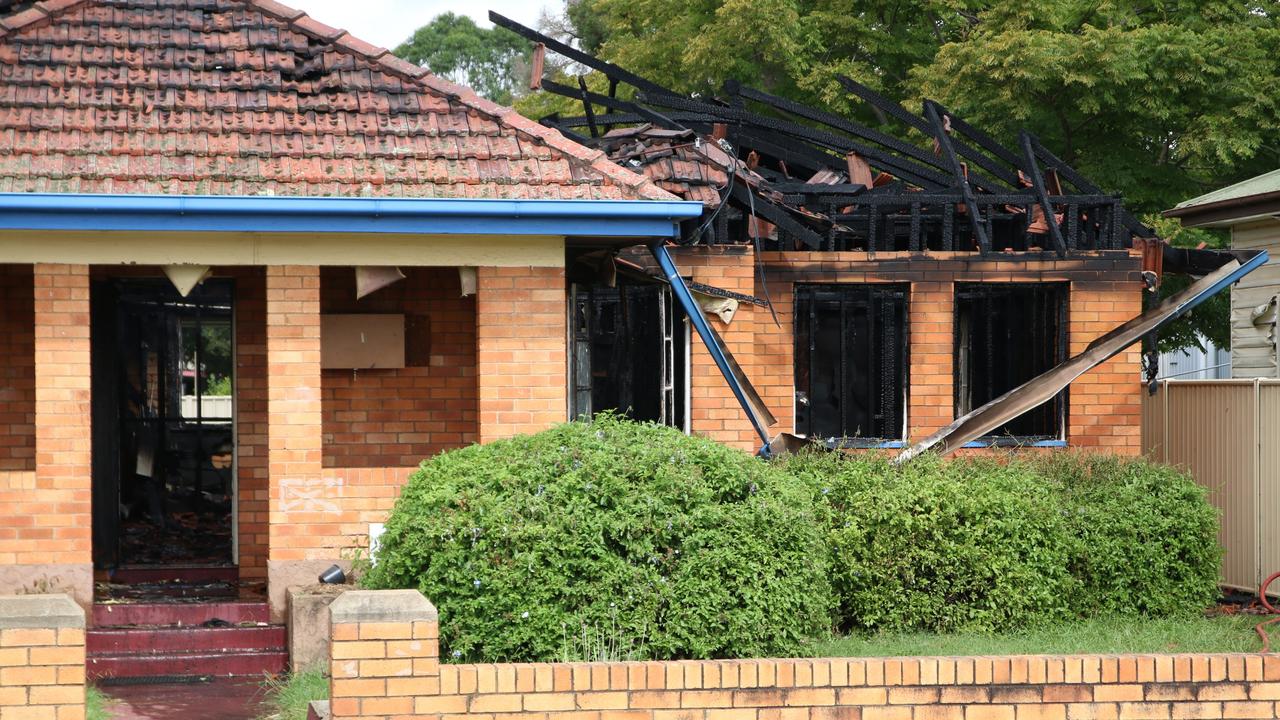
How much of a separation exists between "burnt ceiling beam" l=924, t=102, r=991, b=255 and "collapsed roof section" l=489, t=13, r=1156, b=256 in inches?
0.6

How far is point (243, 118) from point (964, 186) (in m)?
5.27

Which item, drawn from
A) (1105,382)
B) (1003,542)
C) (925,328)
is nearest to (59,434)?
(1003,542)

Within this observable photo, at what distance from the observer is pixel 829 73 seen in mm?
19750

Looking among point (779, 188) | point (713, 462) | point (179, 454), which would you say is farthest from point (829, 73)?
point (713, 462)

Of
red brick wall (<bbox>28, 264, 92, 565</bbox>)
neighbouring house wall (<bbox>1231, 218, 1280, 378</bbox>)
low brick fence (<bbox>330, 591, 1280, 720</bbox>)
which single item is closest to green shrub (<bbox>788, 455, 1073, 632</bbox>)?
low brick fence (<bbox>330, 591, 1280, 720</bbox>)

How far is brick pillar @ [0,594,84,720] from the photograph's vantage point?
5.82 m

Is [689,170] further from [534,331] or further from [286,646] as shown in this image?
[286,646]

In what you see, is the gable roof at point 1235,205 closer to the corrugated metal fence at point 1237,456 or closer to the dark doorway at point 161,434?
the corrugated metal fence at point 1237,456

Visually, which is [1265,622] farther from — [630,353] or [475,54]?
[475,54]

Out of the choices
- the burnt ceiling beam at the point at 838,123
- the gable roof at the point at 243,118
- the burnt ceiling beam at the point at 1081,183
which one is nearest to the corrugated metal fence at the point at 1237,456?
the burnt ceiling beam at the point at 1081,183

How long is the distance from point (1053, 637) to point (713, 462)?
7.49 ft

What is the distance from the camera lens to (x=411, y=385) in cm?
1048

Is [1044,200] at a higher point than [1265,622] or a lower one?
higher

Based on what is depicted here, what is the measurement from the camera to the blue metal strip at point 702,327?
948 cm
